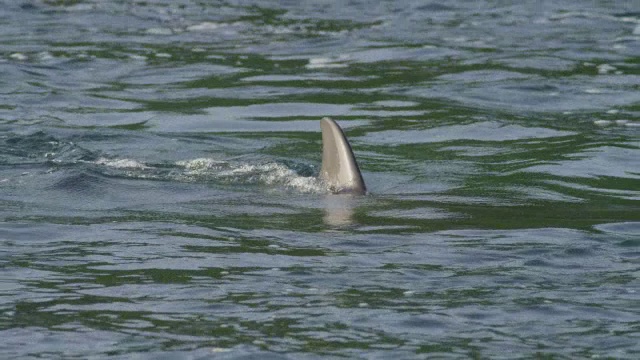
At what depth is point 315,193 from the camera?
34.3 feet

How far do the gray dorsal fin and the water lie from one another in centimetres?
17

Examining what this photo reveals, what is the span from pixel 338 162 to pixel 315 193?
37 cm

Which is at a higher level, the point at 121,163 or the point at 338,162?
the point at 338,162

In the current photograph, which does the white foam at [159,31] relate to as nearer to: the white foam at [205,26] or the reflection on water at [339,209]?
the white foam at [205,26]

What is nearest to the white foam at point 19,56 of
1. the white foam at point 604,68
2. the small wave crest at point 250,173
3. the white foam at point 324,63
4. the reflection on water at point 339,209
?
the white foam at point 324,63

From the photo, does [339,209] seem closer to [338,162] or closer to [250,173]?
[338,162]

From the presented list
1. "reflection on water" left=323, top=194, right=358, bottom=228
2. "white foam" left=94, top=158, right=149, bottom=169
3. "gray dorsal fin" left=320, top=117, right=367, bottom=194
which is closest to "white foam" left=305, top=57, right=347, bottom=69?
"white foam" left=94, top=158, right=149, bottom=169

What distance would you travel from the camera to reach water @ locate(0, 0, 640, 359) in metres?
7.01

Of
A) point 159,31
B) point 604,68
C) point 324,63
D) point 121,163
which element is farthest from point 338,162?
point 159,31

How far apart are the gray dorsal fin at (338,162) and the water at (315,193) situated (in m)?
0.17

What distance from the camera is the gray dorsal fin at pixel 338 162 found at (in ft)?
33.3

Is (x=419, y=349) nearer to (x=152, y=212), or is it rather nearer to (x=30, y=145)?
(x=152, y=212)

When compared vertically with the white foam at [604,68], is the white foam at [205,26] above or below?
above

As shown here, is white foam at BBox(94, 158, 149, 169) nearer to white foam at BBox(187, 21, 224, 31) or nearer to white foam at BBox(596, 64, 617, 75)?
white foam at BBox(596, 64, 617, 75)
